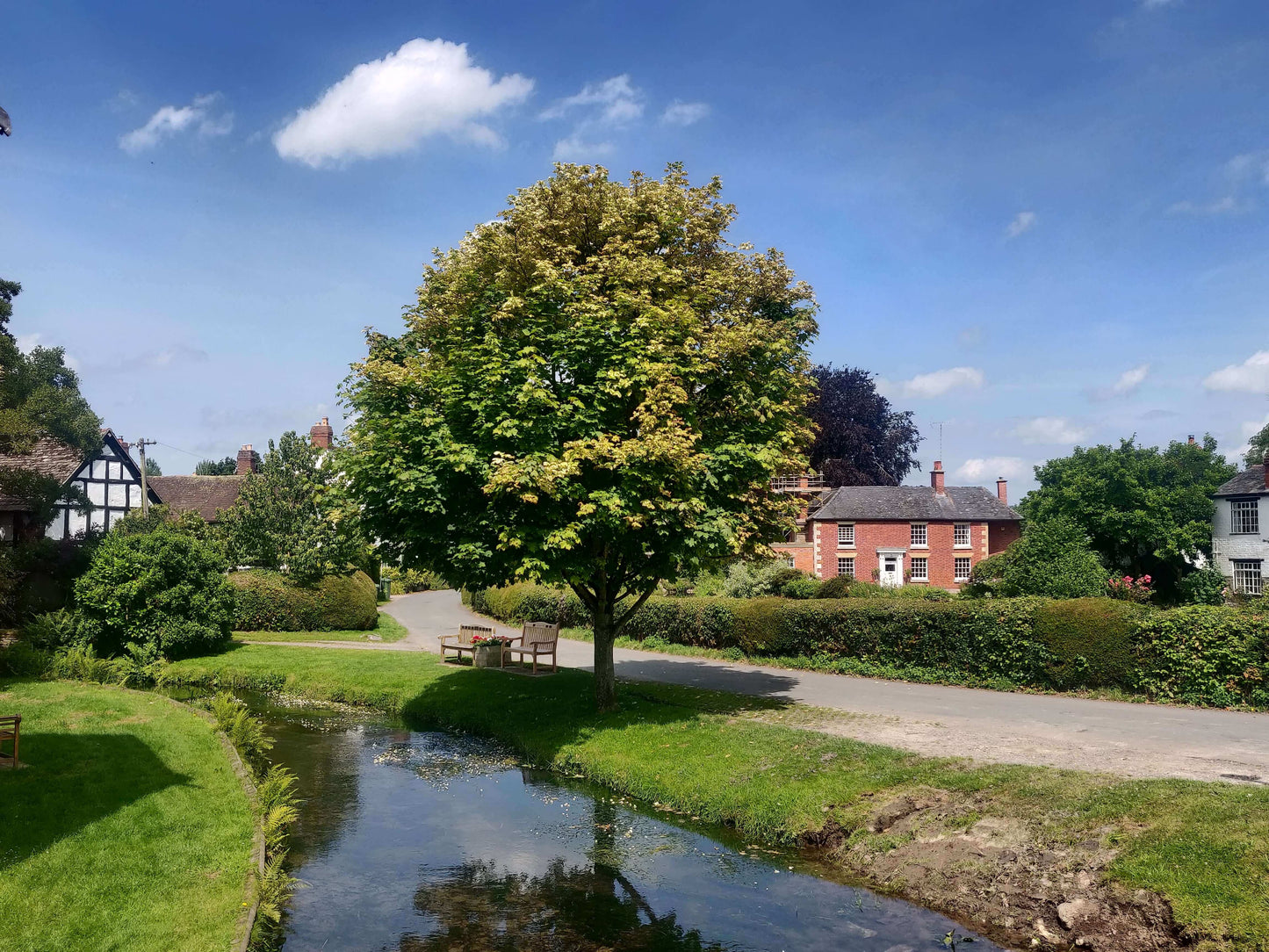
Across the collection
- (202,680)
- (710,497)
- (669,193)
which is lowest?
(202,680)

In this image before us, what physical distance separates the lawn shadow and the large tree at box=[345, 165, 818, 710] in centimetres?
119

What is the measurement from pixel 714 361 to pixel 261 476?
2672 centimetres

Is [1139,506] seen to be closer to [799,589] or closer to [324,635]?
[799,589]

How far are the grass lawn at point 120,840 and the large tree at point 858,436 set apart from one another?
52.3 meters

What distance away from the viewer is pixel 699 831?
12.8 meters

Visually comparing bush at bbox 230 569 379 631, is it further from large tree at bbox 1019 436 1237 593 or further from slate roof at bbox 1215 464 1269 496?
slate roof at bbox 1215 464 1269 496

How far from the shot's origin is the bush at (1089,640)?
19375 mm

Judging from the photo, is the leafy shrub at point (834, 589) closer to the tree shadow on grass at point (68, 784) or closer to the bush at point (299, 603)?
the bush at point (299, 603)

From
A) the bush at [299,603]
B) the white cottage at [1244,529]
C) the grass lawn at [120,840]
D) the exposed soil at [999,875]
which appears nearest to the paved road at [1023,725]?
the exposed soil at [999,875]

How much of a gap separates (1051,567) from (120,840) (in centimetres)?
2642

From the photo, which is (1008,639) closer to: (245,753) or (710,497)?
(710,497)

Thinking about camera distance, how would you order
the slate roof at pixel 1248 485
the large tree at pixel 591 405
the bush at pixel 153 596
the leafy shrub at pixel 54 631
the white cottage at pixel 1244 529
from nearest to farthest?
1. the large tree at pixel 591 405
2. the leafy shrub at pixel 54 631
3. the bush at pixel 153 596
4. the white cottage at pixel 1244 529
5. the slate roof at pixel 1248 485

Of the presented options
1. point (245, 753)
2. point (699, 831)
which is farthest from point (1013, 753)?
point (245, 753)

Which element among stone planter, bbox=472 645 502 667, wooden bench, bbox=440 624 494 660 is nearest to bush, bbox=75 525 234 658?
wooden bench, bbox=440 624 494 660
